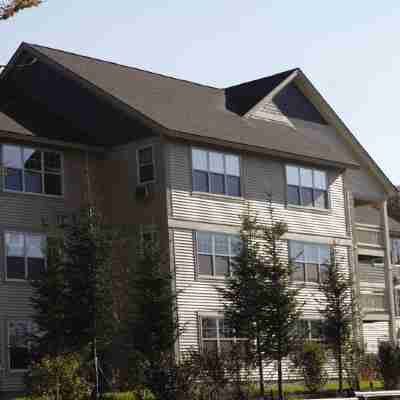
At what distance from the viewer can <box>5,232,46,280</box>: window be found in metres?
38.6

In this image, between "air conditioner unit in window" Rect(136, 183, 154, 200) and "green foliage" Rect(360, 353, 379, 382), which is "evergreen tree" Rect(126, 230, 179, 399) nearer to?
"air conditioner unit in window" Rect(136, 183, 154, 200)

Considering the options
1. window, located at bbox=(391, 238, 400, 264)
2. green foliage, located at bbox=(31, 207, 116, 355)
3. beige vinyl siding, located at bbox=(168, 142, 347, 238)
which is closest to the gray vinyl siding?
green foliage, located at bbox=(31, 207, 116, 355)

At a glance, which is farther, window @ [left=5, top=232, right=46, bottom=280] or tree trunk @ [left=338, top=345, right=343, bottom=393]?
tree trunk @ [left=338, top=345, right=343, bottom=393]

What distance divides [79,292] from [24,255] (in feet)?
17.2

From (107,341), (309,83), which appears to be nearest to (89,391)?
(107,341)

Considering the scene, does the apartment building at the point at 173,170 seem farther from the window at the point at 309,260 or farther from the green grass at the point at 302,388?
the green grass at the point at 302,388

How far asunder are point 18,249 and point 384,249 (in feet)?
67.3

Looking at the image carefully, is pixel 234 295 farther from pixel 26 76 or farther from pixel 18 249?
pixel 26 76

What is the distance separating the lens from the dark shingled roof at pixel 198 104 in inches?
1651

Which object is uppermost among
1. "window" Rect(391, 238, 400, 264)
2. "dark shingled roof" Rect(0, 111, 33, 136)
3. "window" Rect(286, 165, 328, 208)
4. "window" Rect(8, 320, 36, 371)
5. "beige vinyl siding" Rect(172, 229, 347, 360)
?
"dark shingled roof" Rect(0, 111, 33, 136)

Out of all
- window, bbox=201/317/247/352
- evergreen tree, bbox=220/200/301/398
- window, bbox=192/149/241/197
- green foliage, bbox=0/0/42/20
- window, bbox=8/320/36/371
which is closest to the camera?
green foliage, bbox=0/0/42/20

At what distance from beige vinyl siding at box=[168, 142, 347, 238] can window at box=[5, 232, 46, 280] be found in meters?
4.94

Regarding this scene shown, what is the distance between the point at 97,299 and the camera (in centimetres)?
3438

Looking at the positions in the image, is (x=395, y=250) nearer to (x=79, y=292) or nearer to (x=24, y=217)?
(x=24, y=217)
